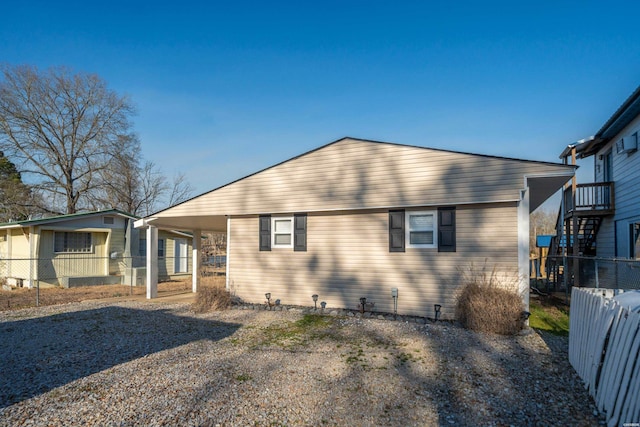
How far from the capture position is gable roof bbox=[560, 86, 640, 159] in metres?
10.7

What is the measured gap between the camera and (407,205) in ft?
27.9

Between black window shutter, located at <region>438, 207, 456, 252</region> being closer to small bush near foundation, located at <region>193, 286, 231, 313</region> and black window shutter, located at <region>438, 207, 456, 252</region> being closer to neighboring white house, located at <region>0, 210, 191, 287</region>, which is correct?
small bush near foundation, located at <region>193, 286, 231, 313</region>

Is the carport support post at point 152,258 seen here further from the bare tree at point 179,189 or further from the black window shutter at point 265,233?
the bare tree at point 179,189

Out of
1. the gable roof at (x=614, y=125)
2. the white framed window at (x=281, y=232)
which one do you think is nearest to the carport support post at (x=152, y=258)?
the white framed window at (x=281, y=232)

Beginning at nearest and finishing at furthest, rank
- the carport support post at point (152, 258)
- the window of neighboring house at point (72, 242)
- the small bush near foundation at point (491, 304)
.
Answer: the small bush near foundation at point (491, 304), the carport support post at point (152, 258), the window of neighboring house at point (72, 242)

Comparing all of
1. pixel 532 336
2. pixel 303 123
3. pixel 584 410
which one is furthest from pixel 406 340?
pixel 303 123

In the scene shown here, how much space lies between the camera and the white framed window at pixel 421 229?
857 centimetres

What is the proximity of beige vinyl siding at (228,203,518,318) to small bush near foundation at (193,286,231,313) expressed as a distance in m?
0.83

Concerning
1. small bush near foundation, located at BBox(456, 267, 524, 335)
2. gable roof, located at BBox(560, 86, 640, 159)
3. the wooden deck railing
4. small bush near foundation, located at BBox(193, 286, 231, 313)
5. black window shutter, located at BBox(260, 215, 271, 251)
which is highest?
gable roof, located at BBox(560, 86, 640, 159)

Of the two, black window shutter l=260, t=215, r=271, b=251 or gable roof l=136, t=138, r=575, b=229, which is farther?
black window shutter l=260, t=215, r=271, b=251

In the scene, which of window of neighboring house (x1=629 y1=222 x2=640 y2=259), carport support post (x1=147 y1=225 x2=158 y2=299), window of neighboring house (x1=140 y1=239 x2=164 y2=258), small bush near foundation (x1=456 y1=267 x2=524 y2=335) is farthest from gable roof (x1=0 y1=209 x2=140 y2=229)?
window of neighboring house (x1=629 y1=222 x2=640 y2=259)

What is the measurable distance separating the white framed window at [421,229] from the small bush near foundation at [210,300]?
196 inches

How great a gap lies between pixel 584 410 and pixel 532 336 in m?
3.20

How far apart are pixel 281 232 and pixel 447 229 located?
4.38 metres
